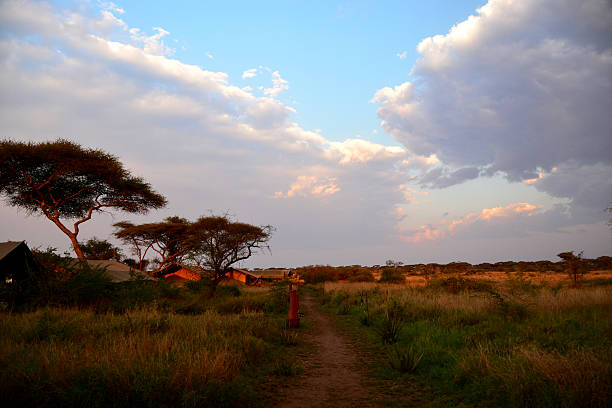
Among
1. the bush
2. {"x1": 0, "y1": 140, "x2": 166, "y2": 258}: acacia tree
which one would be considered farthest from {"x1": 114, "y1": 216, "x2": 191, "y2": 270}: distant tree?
the bush

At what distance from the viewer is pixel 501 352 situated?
22.0ft

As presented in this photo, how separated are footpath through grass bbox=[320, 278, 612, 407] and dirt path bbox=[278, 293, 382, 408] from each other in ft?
1.70

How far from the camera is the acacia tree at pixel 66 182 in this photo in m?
19.9

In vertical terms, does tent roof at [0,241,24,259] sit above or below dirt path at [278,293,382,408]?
above

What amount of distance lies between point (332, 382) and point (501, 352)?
3.59 meters

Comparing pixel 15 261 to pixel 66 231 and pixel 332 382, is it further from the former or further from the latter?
pixel 332 382

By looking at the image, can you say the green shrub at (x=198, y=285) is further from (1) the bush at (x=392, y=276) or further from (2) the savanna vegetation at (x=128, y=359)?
(1) the bush at (x=392, y=276)

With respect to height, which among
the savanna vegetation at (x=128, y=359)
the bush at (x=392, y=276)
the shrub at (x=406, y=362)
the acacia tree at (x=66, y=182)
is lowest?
the bush at (x=392, y=276)

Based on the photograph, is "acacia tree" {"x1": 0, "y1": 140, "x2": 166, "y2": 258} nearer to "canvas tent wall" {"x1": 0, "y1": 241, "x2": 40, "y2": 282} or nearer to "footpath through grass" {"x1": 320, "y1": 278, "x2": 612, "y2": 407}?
"canvas tent wall" {"x1": 0, "y1": 241, "x2": 40, "y2": 282}

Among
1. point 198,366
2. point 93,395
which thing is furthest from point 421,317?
point 93,395

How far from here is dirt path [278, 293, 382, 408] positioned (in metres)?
5.40

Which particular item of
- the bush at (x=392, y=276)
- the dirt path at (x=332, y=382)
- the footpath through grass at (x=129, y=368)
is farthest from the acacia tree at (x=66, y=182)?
the bush at (x=392, y=276)

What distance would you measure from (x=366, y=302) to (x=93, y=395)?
15.8 meters

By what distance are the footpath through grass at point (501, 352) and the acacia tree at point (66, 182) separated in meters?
20.1
